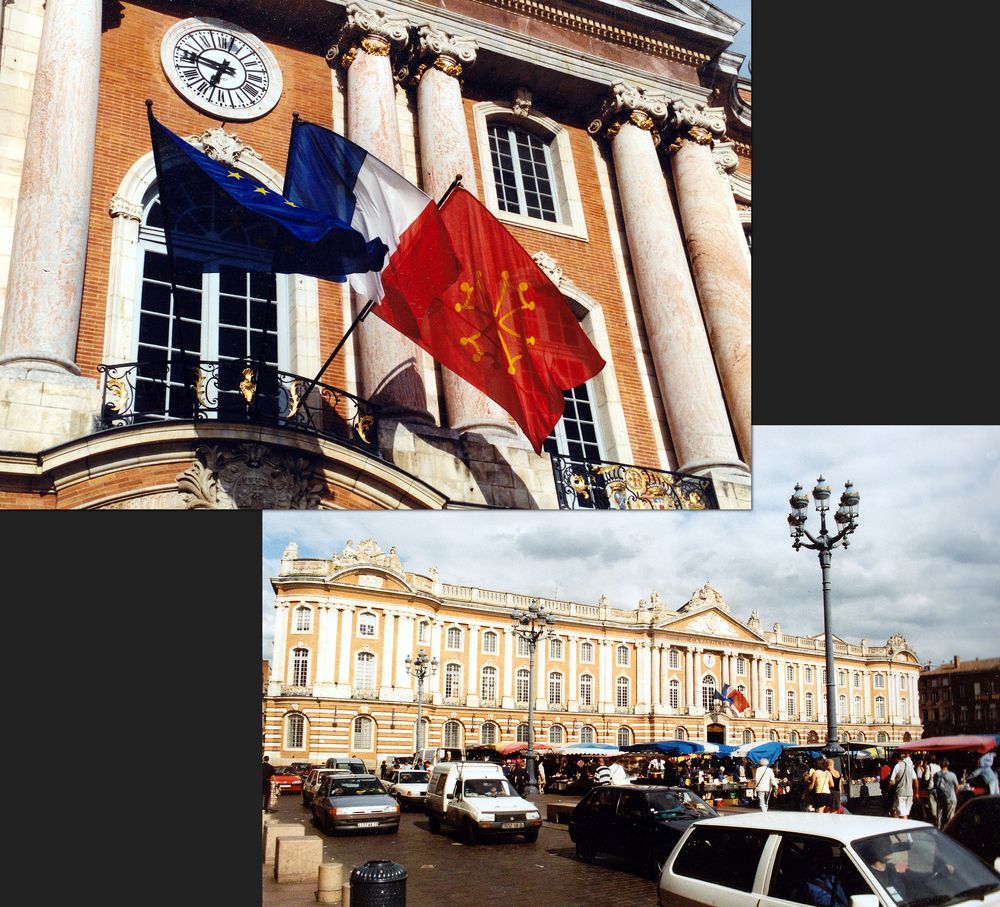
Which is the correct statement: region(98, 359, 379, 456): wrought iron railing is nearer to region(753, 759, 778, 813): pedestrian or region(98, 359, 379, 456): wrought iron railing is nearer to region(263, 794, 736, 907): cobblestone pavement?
region(263, 794, 736, 907): cobblestone pavement

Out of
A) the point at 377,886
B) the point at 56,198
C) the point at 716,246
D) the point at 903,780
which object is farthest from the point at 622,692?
the point at 56,198

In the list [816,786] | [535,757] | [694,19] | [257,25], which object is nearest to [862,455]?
[816,786]

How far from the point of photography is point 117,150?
1279 centimetres

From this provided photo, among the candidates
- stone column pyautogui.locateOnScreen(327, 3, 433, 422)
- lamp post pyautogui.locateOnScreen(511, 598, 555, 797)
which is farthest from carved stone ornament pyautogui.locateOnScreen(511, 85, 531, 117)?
lamp post pyautogui.locateOnScreen(511, 598, 555, 797)

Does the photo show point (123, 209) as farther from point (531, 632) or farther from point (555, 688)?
point (555, 688)

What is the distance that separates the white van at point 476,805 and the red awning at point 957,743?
4447 mm

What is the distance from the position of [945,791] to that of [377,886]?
21.5ft

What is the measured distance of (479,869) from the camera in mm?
11258

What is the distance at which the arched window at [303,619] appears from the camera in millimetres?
11891

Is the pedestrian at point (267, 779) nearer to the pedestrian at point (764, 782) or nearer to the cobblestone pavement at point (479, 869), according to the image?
the cobblestone pavement at point (479, 869)

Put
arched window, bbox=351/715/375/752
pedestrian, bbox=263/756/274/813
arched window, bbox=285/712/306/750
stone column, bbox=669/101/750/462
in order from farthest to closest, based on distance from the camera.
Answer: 1. stone column, bbox=669/101/750/462
2. arched window, bbox=351/715/375/752
3. arched window, bbox=285/712/306/750
4. pedestrian, bbox=263/756/274/813

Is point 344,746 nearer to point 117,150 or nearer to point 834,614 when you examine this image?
point 834,614

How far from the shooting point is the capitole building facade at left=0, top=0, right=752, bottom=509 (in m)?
11.4

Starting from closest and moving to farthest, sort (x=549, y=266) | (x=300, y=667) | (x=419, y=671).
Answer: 1. (x=300, y=667)
2. (x=419, y=671)
3. (x=549, y=266)
